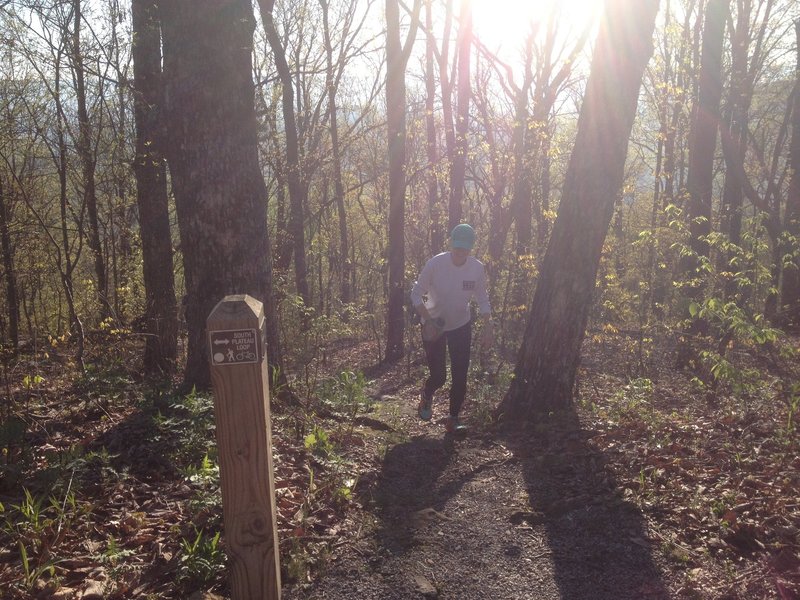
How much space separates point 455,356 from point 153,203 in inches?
188

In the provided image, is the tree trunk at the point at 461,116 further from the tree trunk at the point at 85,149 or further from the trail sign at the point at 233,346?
the trail sign at the point at 233,346

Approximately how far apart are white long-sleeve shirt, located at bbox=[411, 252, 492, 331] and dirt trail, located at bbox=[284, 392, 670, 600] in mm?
1416

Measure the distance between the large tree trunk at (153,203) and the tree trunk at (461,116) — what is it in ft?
26.0

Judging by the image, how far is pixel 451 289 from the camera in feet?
20.6

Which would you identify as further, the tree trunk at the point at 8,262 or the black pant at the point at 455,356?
the tree trunk at the point at 8,262

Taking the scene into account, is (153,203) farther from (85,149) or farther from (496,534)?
(496,534)

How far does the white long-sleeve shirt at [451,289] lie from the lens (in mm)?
6289

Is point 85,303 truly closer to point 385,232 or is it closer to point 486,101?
point 486,101

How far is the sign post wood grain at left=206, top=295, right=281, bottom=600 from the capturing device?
255 cm

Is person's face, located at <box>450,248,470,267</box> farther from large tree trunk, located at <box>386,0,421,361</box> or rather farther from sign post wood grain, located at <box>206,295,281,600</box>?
large tree trunk, located at <box>386,0,421,361</box>

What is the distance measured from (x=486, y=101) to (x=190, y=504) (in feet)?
61.6

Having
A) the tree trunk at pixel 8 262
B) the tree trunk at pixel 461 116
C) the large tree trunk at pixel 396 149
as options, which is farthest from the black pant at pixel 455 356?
the tree trunk at pixel 461 116

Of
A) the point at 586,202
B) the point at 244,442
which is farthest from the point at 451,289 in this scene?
the point at 244,442

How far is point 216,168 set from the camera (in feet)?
18.1
